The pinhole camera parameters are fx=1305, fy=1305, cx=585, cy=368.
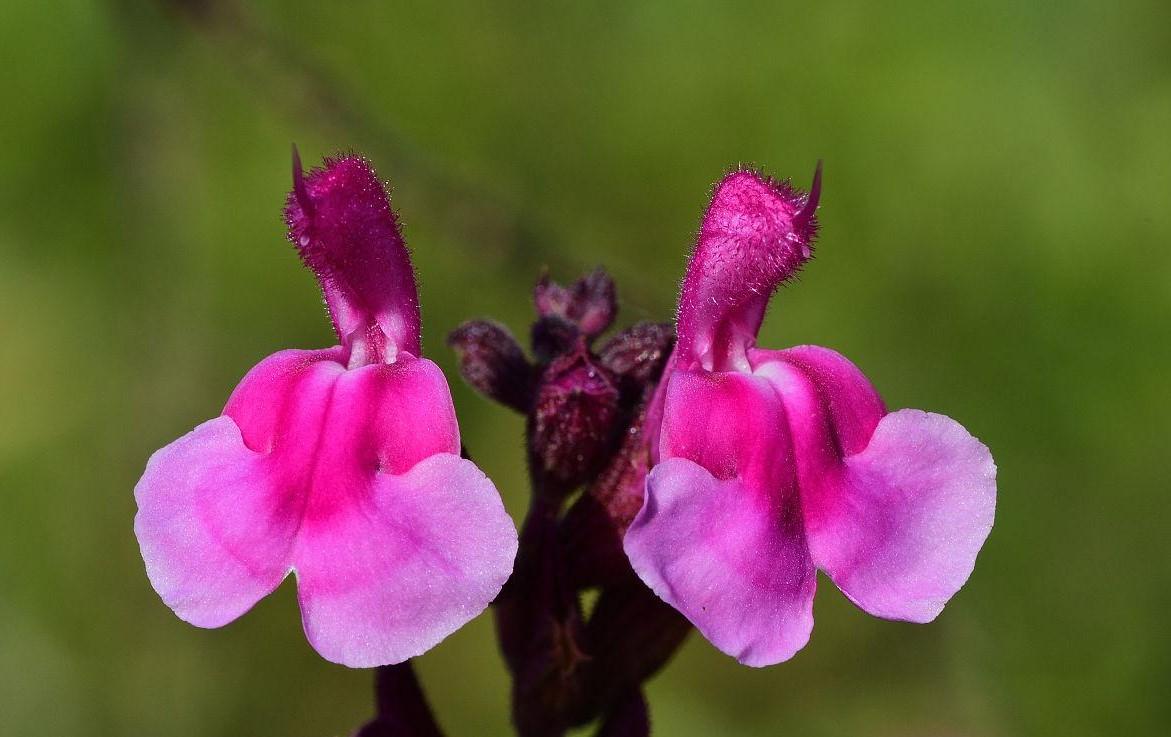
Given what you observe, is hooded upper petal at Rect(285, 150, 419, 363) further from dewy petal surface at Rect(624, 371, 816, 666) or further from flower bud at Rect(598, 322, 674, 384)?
dewy petal surface at Rect(624, 371, 816, 666)

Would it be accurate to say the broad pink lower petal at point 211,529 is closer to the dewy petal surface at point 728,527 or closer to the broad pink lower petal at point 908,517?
the dewy petal surface at point 728,527

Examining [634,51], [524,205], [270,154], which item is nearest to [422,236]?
[524,205]

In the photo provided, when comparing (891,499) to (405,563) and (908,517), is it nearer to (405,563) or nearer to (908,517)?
(908,517)

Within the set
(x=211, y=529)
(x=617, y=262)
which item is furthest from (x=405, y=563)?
(x=617, y=262)

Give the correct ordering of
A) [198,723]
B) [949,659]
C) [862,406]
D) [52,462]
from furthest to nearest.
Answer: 1. [52,462]
2. [198,723]
3. [949,659]
4. [862,406]

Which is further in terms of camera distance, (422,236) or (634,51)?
(634,51)

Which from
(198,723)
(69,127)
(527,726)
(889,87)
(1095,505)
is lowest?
(198,723)

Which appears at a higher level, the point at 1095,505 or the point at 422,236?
the point at 422,236

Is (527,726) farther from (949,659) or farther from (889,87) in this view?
(889,87)
